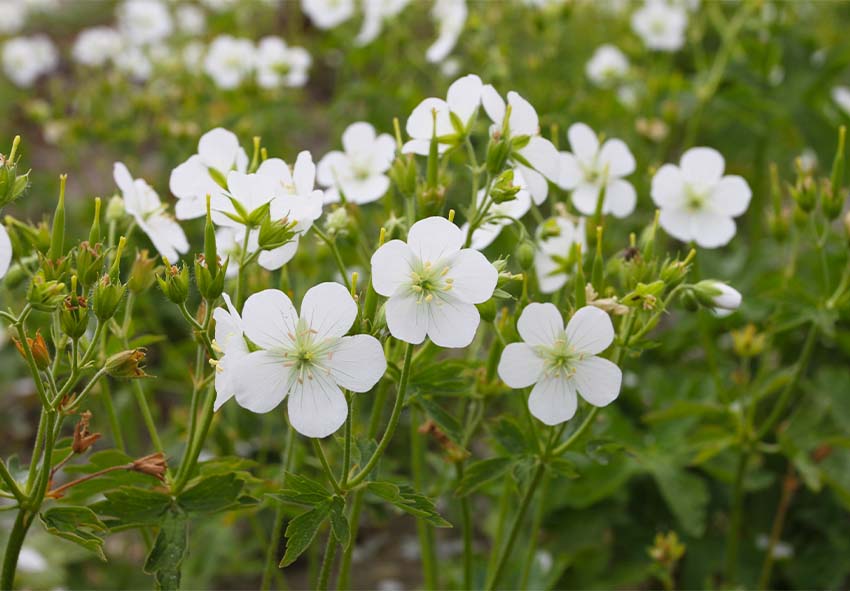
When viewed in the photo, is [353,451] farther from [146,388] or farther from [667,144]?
[667,144]

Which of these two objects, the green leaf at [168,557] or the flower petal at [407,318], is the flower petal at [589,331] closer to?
the flower petal at [407,318]

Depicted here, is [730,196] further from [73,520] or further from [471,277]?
[73,520]

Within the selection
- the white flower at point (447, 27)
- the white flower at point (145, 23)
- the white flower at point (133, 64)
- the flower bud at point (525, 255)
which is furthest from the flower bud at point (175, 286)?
the white flower at point (145, 23)

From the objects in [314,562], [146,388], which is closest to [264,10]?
[146,388]

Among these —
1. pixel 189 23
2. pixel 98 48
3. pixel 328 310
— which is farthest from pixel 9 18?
pixel 328 310

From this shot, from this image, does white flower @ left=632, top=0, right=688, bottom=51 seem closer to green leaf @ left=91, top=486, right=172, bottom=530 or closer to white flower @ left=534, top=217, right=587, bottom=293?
white flower @ left=534, top=217, right=587, bottom=293

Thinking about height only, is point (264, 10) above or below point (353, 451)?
above
